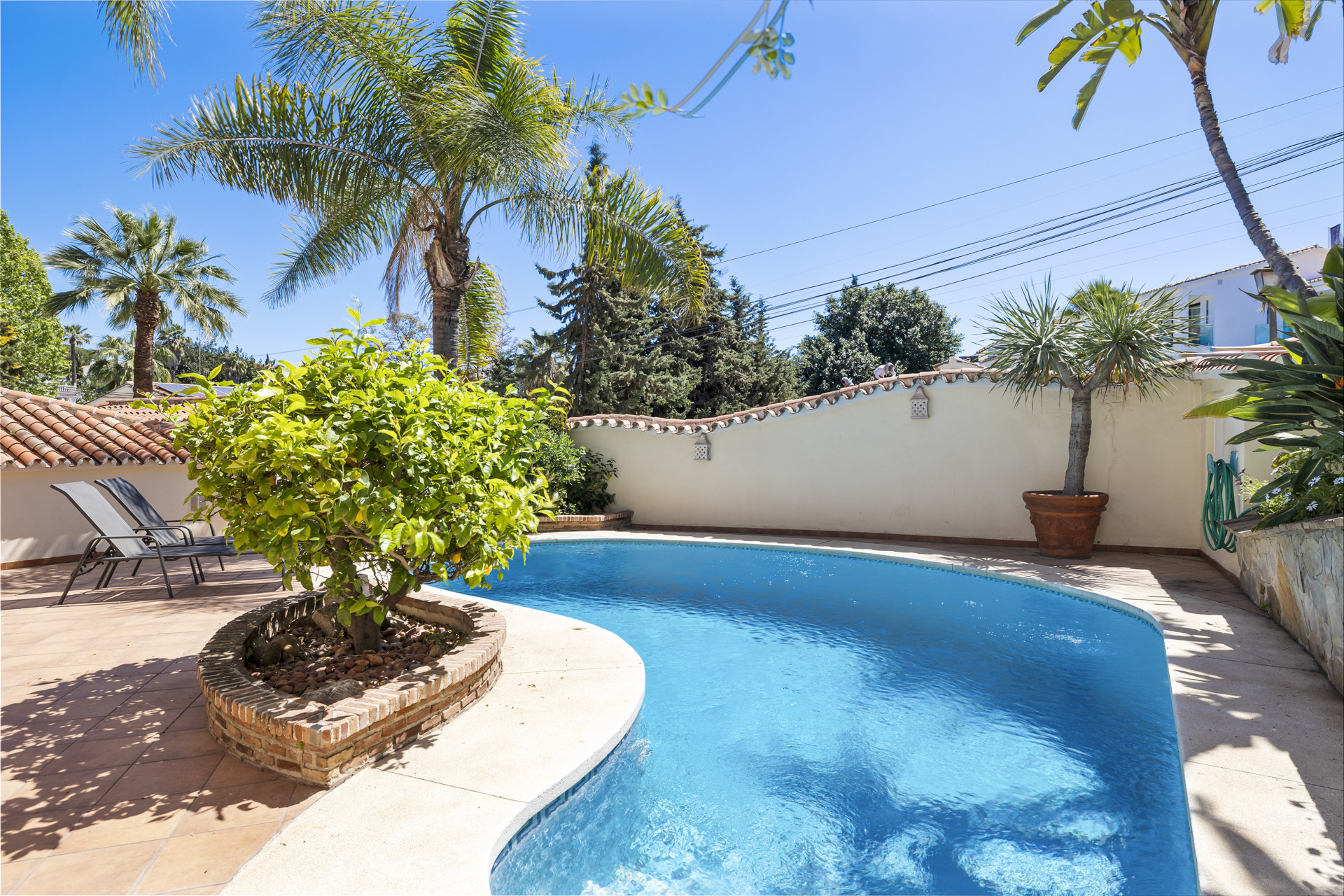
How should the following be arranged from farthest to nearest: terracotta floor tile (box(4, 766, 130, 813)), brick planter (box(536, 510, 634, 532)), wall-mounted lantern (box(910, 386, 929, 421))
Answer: brick planter (box(536, 510, 634, 532)) → wall-mounted lantern (box(910, 386, 929, 421)) → terracotta floor tile (box(4, 766, 130, 813))

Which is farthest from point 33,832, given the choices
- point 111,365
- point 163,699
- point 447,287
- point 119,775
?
point 111,365

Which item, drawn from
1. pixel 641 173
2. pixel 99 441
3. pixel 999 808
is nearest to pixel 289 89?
pixel 641 173

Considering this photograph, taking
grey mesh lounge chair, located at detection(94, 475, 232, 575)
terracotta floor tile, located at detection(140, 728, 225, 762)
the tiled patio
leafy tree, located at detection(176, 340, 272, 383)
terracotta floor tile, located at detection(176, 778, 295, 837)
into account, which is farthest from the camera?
leafy tree, located at detection(176, 340, 272, 383)

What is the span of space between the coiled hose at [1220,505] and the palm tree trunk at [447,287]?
9144 mm

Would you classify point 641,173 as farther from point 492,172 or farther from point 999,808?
point 999,808

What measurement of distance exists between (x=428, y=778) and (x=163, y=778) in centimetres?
127

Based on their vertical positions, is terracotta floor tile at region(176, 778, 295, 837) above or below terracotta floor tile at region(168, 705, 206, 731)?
below

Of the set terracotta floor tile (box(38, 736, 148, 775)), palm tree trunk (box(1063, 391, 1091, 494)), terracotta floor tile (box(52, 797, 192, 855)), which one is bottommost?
terracotta floor tile (box(52, 797, 192, 855))

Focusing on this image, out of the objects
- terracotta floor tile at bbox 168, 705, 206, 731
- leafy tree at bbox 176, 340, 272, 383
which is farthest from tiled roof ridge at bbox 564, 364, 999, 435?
leafy tree at bbox 176, 340, 272, 383

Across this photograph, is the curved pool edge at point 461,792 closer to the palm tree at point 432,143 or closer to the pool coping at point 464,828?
the pool coping at point 464,828

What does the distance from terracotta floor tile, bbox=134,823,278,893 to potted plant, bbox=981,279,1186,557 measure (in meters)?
9.50

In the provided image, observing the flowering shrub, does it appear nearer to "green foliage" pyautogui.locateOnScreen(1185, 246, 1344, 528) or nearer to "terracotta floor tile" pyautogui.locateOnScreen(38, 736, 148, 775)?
"green foliage" pyautogui.locateOnScreen(1185, 246, 1344, 528)

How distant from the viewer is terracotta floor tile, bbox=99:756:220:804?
9.89 feet

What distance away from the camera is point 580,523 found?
12570mm
